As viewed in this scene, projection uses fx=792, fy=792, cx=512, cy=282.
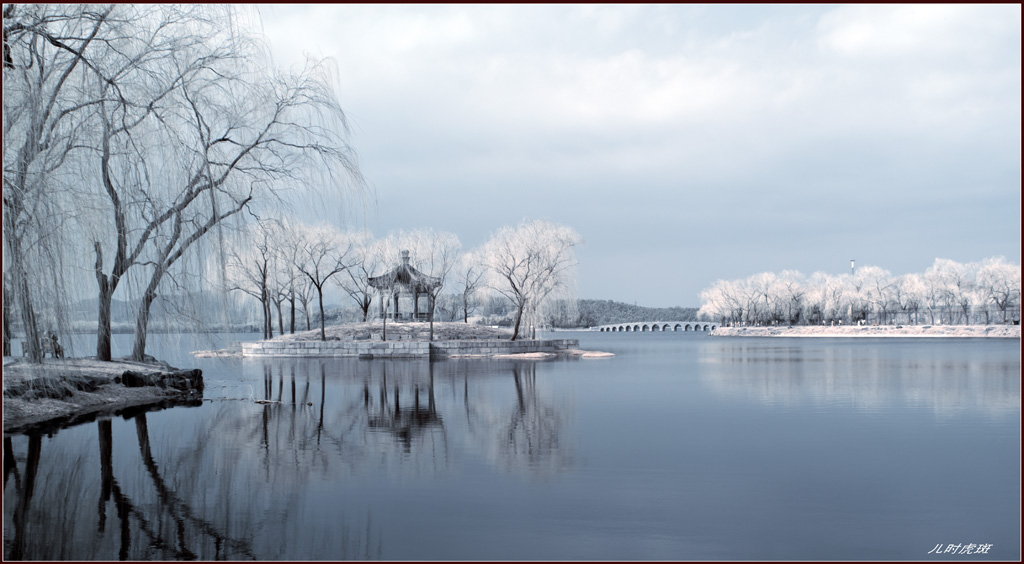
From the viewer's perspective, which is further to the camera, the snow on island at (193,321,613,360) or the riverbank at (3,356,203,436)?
the snow on island at (193,321,613,360)

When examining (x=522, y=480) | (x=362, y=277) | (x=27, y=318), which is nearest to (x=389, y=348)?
(x=362, y=277)

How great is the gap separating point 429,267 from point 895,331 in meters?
55.9

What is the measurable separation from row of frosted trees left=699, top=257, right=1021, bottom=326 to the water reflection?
5515 cm

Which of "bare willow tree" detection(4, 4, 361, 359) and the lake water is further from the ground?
"bare willow tree" detection(4, 4, 361, 359)

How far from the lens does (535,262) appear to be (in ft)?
134

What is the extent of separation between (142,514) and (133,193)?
4.56 meters

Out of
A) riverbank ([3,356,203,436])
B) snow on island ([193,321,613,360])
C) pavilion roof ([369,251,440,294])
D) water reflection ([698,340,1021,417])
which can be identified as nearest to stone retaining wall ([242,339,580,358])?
snow on island ([193,321,613,360])

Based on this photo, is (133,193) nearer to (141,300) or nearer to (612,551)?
(141,300)

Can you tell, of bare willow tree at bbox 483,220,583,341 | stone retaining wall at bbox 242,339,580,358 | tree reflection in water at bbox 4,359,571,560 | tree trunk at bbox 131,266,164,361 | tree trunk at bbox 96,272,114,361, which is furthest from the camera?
bare willow tree at bbox 483,220,583,341

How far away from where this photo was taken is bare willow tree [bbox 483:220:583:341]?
134 feet

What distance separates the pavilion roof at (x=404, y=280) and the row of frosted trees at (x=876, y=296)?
61.3 meters

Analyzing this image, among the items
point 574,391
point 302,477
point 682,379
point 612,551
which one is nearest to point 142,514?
point 302,477

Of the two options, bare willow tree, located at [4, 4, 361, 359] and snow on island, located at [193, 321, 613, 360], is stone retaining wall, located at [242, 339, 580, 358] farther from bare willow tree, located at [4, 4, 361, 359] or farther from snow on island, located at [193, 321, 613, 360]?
bare willow tree, located at [4, 4, 361, 359]

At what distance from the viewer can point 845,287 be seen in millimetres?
94750
